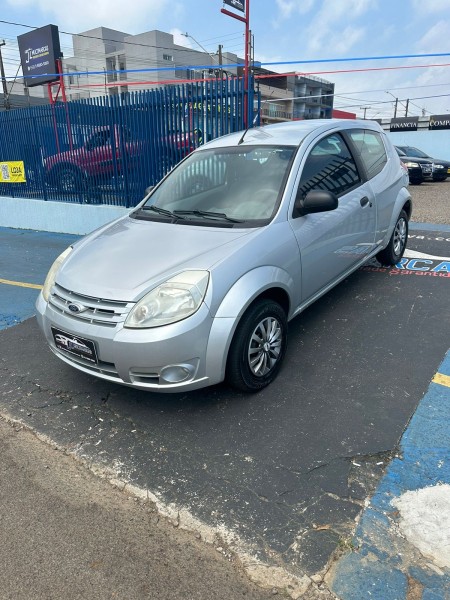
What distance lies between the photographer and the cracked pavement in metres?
2.18

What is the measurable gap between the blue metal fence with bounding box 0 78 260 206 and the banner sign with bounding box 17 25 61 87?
4391mm

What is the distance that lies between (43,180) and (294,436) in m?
8.76

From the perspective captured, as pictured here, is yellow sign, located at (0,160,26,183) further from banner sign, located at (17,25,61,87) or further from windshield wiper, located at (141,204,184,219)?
windshield wiper, located at (141,204,184,219)

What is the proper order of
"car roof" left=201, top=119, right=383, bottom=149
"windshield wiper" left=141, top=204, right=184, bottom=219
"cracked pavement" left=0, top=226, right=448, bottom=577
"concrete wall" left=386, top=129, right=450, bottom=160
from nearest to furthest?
1. "cracked pavement" left=0, top=226, right=448, bottom=577
2. "windshield wiper" left=141, top=204, right=184, bottom=219
3. "car roof" left=201, top=119, right=383, bottom=149
4. "concrete wall" left=386, top=129, right=450, bottom=160

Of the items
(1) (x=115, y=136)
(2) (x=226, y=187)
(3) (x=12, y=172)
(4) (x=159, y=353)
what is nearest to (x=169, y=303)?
(4) (x=159, y=353)

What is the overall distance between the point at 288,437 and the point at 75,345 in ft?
4.82

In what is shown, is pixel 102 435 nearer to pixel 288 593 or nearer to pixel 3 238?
pixel 288 593

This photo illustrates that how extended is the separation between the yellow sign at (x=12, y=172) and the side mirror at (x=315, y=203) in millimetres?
8496

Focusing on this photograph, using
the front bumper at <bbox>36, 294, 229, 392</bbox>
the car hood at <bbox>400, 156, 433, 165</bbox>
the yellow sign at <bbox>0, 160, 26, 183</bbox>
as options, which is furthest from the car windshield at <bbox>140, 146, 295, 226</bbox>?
the car hood at <bbox>400, 156, 433, 165</bbox>

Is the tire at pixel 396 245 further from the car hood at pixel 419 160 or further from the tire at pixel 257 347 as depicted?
the car hood at pixel 419 160

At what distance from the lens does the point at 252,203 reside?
346 centimetres

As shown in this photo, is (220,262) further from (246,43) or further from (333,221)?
(246,43)

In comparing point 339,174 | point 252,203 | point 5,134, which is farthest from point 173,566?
point 5,134

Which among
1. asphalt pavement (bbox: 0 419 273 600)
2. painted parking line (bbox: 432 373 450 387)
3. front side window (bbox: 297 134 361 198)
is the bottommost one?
asphalt pavement (bbox: 0 419 273 600)
